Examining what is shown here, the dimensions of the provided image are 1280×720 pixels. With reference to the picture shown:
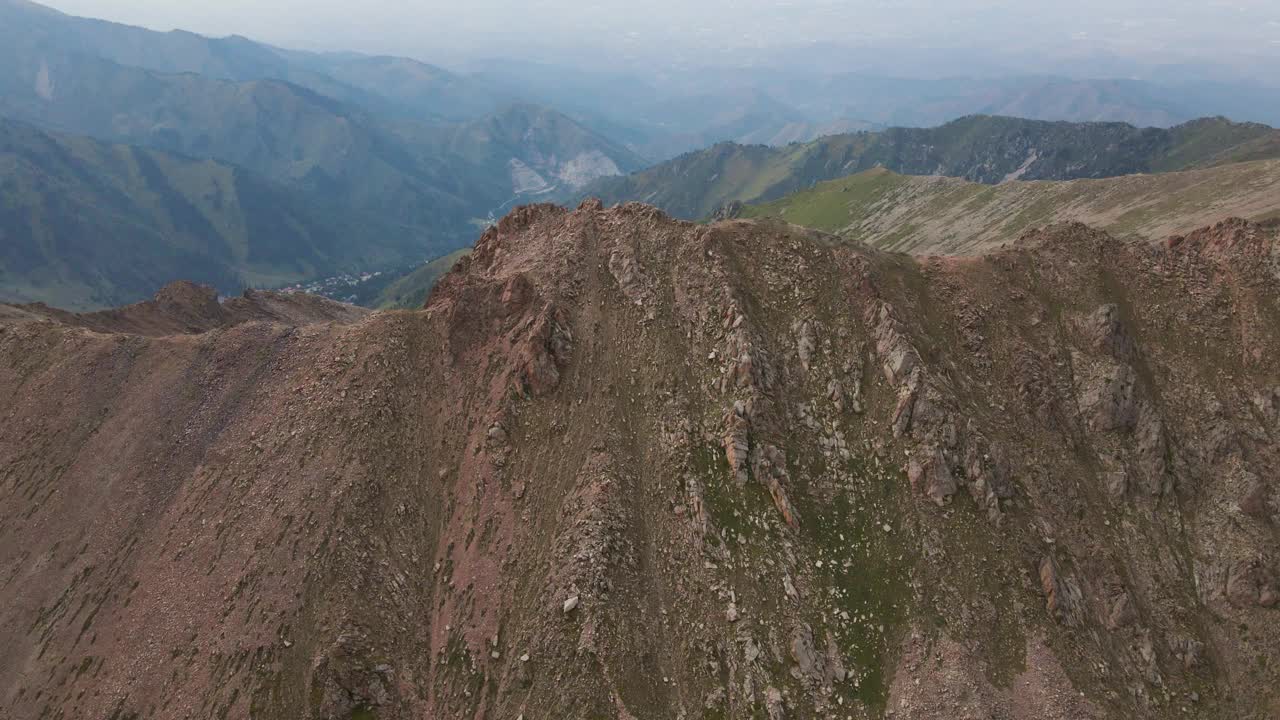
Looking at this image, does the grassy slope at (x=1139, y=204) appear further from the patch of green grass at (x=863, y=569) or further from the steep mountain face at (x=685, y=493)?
the patch of green grass at (x=863, y=569)

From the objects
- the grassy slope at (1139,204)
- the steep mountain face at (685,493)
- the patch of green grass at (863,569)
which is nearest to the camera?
the patch of green grass at (863,569)

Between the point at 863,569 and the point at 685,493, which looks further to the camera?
the point at 685,493

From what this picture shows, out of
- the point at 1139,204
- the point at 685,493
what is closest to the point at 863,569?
the point at 685,493

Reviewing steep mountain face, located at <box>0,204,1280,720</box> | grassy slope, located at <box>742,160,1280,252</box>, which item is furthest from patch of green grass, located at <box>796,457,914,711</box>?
grassy slope, located at <box>742,160,1280,252</box>

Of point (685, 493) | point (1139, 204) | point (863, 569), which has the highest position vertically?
point (1139, 204)

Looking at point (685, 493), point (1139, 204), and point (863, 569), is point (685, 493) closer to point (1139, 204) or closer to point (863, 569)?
point (863, 569)

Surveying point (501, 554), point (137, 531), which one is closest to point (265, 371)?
point (137, 531)

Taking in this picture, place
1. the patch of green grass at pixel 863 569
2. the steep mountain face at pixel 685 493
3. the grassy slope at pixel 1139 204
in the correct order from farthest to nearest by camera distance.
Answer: the grassy slope at pixel 1139 204
the steep mountain face at pixel 685 493
the patch of green grass at pixel 863 569

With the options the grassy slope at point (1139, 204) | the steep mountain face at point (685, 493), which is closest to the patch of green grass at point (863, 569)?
the steep mountain face at point (685, 493)

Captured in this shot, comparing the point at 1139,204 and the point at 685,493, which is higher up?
the point at 1139,204
